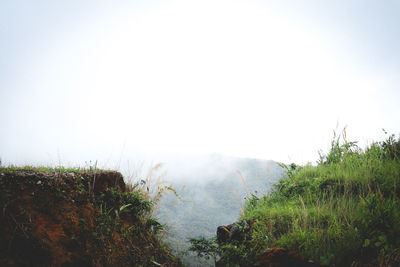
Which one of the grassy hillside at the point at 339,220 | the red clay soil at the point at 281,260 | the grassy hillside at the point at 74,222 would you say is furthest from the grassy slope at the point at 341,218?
the grassy hillside at the point at 74,222

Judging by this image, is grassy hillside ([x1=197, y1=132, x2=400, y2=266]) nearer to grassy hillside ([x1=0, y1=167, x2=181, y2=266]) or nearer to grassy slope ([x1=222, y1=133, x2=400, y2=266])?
grassy slope ([x1=222, y1=133, x2=400, y2=266])

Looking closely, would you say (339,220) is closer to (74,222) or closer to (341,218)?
(341,218)

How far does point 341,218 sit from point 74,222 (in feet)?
11.9

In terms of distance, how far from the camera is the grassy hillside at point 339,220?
2.14 metres

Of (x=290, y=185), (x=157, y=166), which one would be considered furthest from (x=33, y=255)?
(x=290, y=185)

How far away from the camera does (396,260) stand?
1854mm

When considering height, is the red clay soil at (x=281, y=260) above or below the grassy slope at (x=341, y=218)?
below

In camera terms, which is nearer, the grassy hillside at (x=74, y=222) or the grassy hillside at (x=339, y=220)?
the grassy hillside at (x=74, y=222)

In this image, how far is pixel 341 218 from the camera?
2797mm

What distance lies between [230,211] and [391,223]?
17.5 m

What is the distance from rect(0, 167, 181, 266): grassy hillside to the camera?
2.01 metres

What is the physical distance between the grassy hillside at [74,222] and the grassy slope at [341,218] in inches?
60.5

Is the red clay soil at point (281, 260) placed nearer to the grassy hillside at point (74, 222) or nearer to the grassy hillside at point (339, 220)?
the grassy hillside at point (339, 220)

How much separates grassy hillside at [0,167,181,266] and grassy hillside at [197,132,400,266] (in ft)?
4.79
